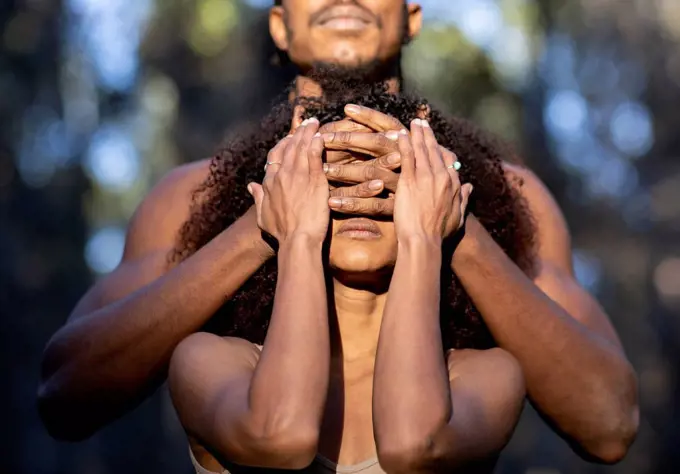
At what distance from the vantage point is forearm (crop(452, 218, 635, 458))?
9.39ft

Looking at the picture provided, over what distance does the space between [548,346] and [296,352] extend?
2.35ft

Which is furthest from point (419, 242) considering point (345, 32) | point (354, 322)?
point (345, 32)

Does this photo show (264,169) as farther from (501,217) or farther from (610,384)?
(610,384)

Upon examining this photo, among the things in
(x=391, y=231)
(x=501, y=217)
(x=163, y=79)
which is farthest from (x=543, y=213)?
(x=163, y=79)

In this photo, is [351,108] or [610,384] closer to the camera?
[351,108]

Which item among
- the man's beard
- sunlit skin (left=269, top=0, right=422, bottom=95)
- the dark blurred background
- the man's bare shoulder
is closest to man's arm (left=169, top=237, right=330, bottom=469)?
the man's beard

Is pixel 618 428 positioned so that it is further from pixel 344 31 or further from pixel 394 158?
pixel 344 31

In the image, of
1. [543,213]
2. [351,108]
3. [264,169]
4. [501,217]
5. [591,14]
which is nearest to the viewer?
[351,108]

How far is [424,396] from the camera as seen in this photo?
252cm

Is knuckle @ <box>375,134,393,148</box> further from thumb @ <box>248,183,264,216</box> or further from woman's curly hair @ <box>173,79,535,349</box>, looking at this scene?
thumb @ <box>248,183,264,216</box>

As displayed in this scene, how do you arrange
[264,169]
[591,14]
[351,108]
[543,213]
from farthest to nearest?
[591,14], [543,213], [264,169], [351,108]

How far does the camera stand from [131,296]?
3.10m

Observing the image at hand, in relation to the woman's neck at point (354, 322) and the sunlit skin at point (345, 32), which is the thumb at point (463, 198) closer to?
the woman's neck at point (354, 322)

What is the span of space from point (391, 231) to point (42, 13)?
24.0 feet
